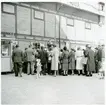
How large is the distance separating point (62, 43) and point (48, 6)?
2274mm

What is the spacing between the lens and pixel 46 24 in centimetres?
1112

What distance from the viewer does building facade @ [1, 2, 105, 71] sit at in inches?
363

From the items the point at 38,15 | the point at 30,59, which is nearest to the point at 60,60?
the point at 30,59

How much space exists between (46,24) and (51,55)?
2797 mm

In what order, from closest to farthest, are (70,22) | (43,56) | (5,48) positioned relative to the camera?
(43,56) < (5,48) < (70,22)

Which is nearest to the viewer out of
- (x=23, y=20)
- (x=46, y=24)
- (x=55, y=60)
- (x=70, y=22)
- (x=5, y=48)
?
(x=55, y=60)

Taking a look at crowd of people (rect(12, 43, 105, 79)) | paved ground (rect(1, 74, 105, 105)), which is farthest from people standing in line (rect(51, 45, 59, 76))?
paved ground (rect(1, 74, 105, 105))

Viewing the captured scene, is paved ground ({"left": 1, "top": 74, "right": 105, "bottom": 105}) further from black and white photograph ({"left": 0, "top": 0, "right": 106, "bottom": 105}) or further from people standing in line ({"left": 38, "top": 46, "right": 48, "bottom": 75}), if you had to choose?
people standing in line ({"left": 38, "top": 46, "right": 48, "bottom": 75})

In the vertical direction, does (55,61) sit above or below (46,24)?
below

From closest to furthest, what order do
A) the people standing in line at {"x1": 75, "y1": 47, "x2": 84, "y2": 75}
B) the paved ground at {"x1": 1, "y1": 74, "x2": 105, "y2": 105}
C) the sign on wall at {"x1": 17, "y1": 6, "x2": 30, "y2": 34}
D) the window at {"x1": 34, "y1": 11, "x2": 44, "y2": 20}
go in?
the paved ground at {"x1": 1, "y1": 74, "x2": 105, "y2": 105}
the people standing in line at {"x1": 75, "y1": 47, "x2": 84, "y2": 75}
the sign on wall at {"x1": 17, "y1": 6, "x2": 30, "y2": 34}
the window at {"x1": 34, "y1": 11, "x2": 44, "y2": 20}

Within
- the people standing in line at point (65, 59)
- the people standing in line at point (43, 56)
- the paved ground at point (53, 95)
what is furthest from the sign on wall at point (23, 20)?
the paved ground at point (53, 95)

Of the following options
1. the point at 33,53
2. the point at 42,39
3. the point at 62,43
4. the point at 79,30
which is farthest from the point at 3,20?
the point at 79,30

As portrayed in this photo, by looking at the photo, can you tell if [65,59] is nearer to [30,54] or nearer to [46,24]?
[30,54]

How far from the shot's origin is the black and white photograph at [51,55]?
17.4 ft
